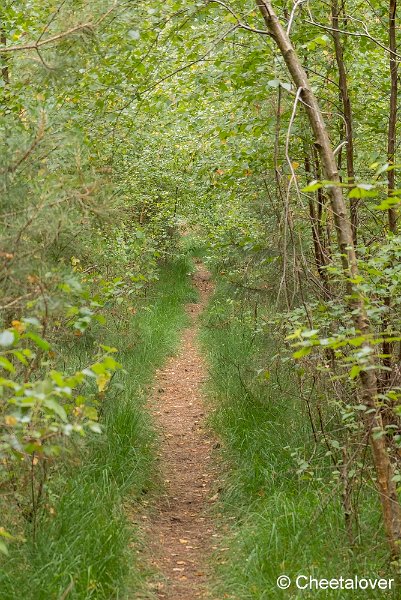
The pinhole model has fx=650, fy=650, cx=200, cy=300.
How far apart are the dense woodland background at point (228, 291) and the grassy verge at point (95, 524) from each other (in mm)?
20

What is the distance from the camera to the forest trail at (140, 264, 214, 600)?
4.91m

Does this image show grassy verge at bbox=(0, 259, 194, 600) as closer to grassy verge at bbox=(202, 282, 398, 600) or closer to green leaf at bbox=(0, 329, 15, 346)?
grassy verge at bbox=(202, 282, 398, 600)

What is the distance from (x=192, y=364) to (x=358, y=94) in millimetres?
5630

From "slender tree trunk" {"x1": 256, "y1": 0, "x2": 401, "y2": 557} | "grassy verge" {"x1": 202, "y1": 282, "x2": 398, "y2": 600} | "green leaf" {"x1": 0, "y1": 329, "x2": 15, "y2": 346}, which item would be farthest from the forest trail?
"green leaf" {"x1": 0, "y1": 329, "x2": 15, "y2": 346}

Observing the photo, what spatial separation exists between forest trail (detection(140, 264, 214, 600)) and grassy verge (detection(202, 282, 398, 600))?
0.23 m

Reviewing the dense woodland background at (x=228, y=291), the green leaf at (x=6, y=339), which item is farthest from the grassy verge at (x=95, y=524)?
the green leaf at (x=6, y=339)

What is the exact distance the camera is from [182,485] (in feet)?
21.7

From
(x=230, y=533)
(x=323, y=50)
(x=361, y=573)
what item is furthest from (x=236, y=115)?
(x=361, y=573)

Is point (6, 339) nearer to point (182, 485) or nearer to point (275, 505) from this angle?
point (275, 505)

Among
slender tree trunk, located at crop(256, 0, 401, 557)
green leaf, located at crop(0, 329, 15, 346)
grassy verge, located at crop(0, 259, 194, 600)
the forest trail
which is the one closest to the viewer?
green leaf, located at crop(0, 329, 15, 346)

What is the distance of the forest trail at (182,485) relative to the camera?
4906mm

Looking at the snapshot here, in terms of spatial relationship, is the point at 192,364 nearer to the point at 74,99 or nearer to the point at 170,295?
the point at 170,295

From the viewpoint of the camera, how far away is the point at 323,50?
22.1ft

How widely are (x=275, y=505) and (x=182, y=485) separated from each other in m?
1.73
